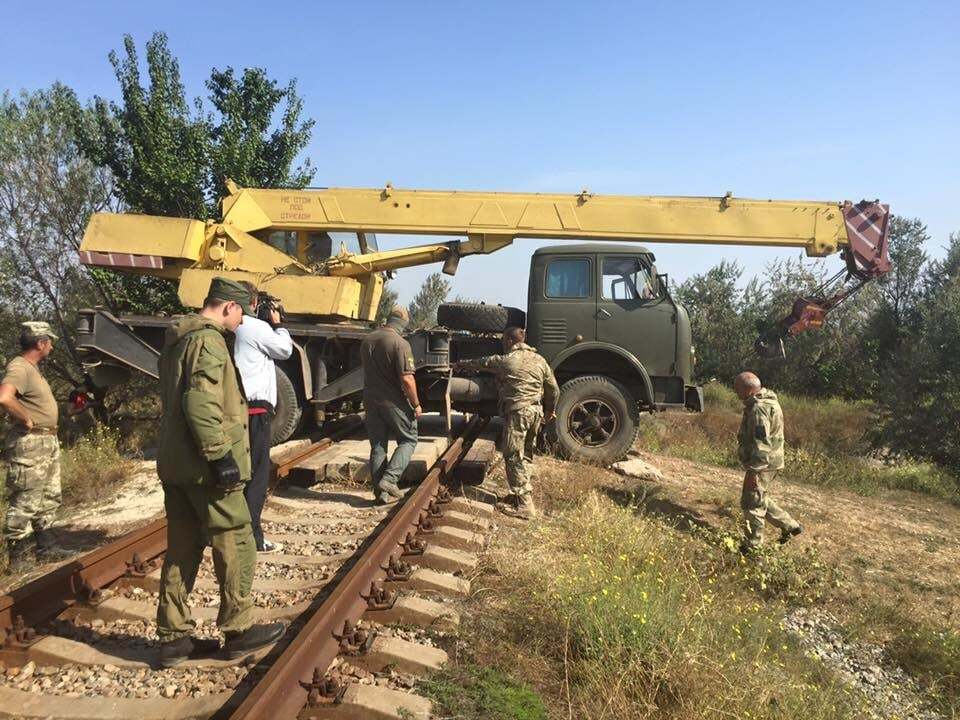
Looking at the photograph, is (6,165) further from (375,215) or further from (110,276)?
(375,215)

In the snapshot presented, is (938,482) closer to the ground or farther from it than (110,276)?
closer to the ground

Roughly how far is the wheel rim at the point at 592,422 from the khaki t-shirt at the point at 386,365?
3129 mm

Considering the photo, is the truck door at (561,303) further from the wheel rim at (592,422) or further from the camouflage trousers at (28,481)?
the camouflage trousers at (28,481)

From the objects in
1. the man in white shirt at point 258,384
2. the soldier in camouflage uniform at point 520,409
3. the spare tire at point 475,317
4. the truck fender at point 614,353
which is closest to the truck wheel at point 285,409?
the spare tire at point 475,317

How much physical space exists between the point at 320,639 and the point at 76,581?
1.60 metres

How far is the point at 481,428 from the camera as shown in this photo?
9469 millimetres

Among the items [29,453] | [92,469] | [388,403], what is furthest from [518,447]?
[92,469]

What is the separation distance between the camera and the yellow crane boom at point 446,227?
8.51 meters

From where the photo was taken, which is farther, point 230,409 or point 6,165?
point 6,165

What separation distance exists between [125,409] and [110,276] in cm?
239

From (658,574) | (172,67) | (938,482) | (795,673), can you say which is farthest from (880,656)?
(172,67)

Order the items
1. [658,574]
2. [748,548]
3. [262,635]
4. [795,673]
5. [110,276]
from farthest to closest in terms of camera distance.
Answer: [110,276] < [748,548] < [658,574] < [795,673] < [262,635]

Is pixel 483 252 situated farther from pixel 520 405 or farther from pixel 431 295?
pixel 431 295

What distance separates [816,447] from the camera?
1132cm
